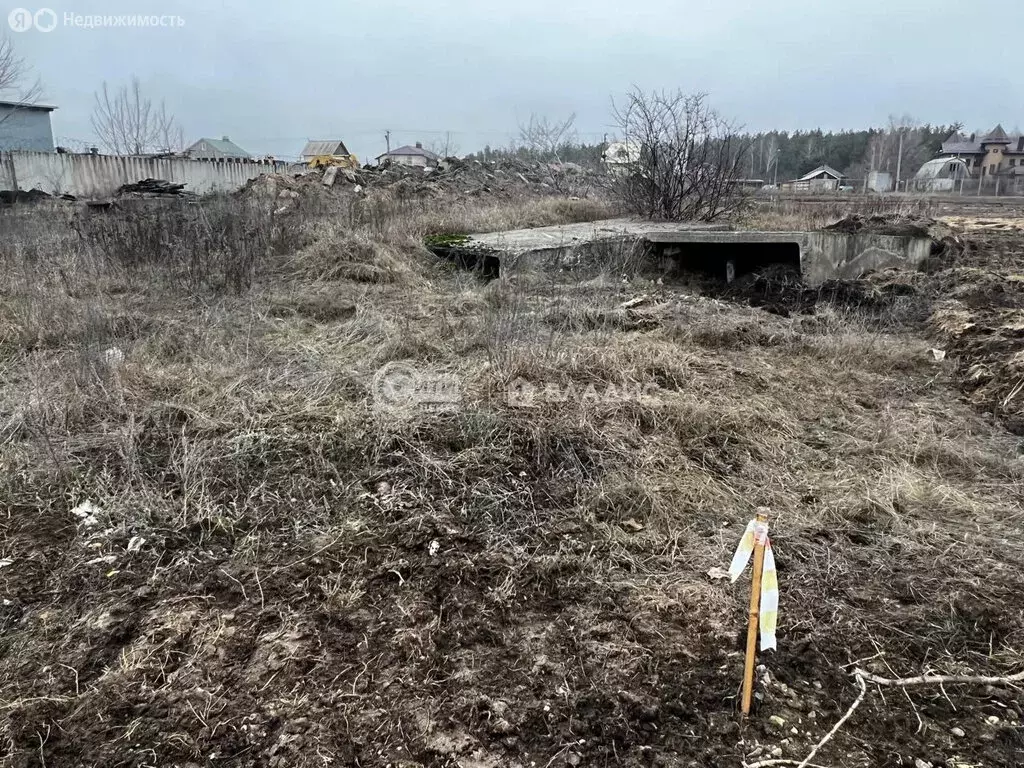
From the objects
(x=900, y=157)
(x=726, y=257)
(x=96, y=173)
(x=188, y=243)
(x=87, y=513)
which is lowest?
(x=87, y=513)

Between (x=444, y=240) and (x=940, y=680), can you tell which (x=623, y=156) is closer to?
(x=444, y=240)

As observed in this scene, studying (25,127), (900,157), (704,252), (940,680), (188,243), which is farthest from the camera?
(900,157)

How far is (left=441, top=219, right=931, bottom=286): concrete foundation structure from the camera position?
26.1ft

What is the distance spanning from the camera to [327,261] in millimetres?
7559

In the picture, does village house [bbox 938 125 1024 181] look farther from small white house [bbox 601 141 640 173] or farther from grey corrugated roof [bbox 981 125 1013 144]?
small white house [bbox 601 141 640 173]

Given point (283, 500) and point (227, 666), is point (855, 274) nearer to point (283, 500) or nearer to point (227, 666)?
point (283, 500)

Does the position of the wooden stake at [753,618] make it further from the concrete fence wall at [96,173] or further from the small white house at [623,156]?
the concrete fence wall at [96,173]

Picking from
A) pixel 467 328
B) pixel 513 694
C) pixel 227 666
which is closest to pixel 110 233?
pixel 467 328

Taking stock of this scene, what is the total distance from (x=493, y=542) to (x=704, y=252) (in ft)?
25.3

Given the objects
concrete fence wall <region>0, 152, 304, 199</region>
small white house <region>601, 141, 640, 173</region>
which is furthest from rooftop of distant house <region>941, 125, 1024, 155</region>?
concrete fence wall <region>0, 152, 304, 199</region>

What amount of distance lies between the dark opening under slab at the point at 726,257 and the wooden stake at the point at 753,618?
7.73m

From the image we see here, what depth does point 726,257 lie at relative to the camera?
29.7 ft

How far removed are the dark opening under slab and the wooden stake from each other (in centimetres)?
773

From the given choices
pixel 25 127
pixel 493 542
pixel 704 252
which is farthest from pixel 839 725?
pixel 25 127
